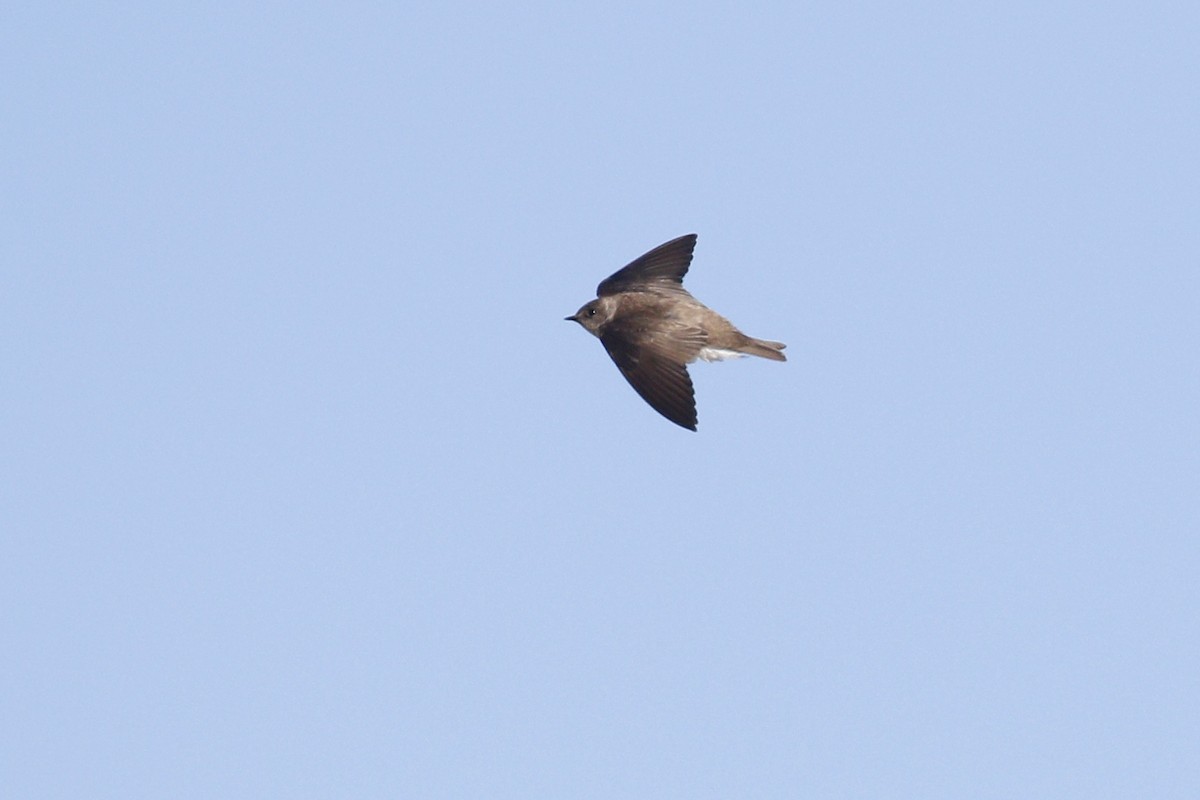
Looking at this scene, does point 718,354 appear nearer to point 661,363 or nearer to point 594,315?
point 661,363

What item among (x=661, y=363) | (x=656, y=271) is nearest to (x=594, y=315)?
(x=656, y=271)

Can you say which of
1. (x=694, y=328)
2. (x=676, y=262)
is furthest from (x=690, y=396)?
(x=676, y=262)

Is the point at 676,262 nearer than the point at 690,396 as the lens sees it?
No

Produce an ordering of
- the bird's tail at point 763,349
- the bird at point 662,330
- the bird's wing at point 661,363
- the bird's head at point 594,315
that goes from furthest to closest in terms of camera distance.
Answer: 1. the bird's head at point 594,315
2. the bird's tail at point 763,349
3. the bird at point 662,330
4. the bird's wing at point 661,363

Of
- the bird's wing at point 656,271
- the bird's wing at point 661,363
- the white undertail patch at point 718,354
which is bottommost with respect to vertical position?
the bird's wing at point 661,363

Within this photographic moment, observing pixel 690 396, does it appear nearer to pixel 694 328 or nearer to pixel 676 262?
pixel 694 328

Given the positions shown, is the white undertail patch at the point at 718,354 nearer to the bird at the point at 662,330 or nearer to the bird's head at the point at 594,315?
the bird at the point at 662,330

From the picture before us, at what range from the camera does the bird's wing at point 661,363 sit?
2652cm

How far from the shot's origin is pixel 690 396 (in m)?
26.7

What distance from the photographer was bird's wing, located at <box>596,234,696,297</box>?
1153 inches

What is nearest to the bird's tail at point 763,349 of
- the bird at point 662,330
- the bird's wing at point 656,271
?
the bird at point 662,330

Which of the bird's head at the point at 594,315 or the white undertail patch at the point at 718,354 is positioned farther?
the bird's head at the point at 594,315

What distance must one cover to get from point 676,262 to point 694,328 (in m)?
1.83

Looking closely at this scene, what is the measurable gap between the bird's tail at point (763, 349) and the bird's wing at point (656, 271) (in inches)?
68.2
